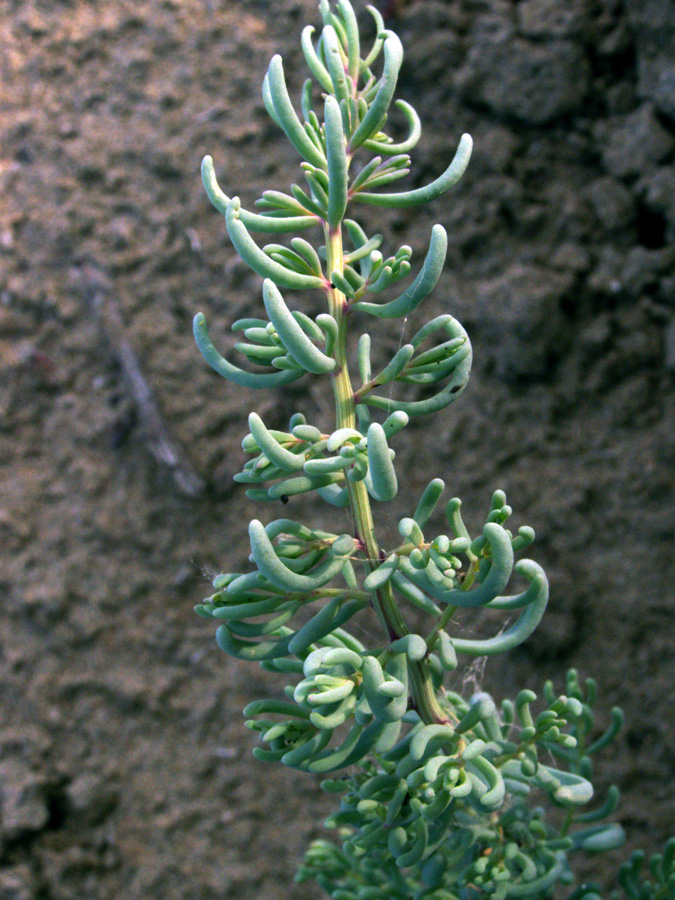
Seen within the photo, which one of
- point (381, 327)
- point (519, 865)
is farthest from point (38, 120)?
point (519, 865)

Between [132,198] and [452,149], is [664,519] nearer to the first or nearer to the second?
[452,149]

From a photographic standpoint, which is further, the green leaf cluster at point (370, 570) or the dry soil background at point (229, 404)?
the dry soil background at point (229, 404)

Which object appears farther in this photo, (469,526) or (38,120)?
(38,120)

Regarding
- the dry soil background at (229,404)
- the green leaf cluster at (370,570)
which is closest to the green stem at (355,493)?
the green leaf cluster at (370,570)

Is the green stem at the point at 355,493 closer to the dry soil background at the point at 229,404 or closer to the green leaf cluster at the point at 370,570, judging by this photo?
the green leaf cluster at the point at 370,570

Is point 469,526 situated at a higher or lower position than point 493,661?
higher

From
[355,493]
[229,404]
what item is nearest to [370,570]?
[355,493]
